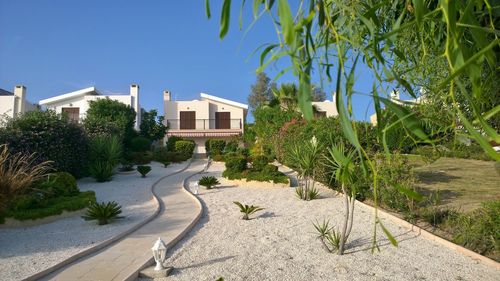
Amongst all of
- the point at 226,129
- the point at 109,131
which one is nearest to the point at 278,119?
the point at 109,131

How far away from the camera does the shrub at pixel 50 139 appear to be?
14633mm

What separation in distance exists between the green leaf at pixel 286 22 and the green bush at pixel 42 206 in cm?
1072

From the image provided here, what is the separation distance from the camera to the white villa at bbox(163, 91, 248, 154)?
39919 millimetres

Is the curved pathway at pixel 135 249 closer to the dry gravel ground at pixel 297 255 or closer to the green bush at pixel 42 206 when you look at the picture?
the dry gravel ground at pixel 297 255

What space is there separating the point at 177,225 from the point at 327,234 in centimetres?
376

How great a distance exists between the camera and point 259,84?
165 feet

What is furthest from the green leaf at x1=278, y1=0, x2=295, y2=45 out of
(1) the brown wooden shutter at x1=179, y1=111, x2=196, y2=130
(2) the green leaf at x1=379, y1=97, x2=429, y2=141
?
(1) the brown wooden shutter at x1=179, y1=111, x2=196, y2=130

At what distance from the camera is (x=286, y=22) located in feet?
2.43

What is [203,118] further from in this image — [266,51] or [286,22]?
[286,22]

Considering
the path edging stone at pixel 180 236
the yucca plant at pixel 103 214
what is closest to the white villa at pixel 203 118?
the path edging stone at pixel 180 236

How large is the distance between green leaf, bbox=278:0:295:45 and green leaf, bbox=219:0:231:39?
15 centimetres

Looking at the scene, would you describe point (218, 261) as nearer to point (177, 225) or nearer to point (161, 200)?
point (177, 225)

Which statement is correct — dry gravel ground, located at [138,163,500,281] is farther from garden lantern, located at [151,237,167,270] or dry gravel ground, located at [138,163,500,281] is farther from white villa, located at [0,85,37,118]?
white villa, located at [0,85,37,118]

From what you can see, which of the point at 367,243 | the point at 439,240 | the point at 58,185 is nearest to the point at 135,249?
the point at 367,243
